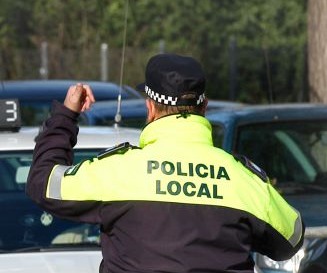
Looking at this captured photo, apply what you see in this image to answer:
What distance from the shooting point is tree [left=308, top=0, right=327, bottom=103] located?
9.41 metres

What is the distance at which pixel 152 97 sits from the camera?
3.54 metres

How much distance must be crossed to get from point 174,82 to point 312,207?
10.3 ft

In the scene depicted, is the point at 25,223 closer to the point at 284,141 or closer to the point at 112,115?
the point at 284,141

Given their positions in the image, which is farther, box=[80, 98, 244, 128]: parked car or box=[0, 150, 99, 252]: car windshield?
box=[80, 98, 244, 128]: parked car

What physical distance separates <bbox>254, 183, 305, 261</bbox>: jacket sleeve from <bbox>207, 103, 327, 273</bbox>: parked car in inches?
129

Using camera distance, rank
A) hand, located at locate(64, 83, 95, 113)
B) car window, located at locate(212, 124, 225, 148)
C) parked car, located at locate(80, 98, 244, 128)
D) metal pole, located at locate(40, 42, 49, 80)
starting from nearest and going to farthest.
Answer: hand, located at locate(64, 83, 95, 113) < car window, located at locate(212, 124, 225, 148) < parked car, located at locate(80, 98, 244, 128) < metal pole, located at locate(40, 42, 49, 80)

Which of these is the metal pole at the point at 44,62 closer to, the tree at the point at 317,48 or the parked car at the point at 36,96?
the parked car at the point at 36,96

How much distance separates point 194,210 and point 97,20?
70.7 feet

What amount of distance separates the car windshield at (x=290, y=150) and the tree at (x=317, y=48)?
6.71 feet

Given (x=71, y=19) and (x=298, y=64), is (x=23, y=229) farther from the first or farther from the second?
(x=71, y=19)

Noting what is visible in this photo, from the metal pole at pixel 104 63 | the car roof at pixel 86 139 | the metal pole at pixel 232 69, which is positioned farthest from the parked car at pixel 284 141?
the metal pole at pixel 232 69

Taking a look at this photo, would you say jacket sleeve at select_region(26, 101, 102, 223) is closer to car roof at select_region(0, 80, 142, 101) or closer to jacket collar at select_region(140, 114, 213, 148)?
jacket collar at select_region(140, 114, 213, 148)

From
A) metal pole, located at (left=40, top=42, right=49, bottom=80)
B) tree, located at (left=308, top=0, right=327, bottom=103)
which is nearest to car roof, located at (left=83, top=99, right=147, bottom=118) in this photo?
tree, located at (left=308, top=0, right=327, bottom=103)

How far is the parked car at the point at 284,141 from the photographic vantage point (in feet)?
23.5
